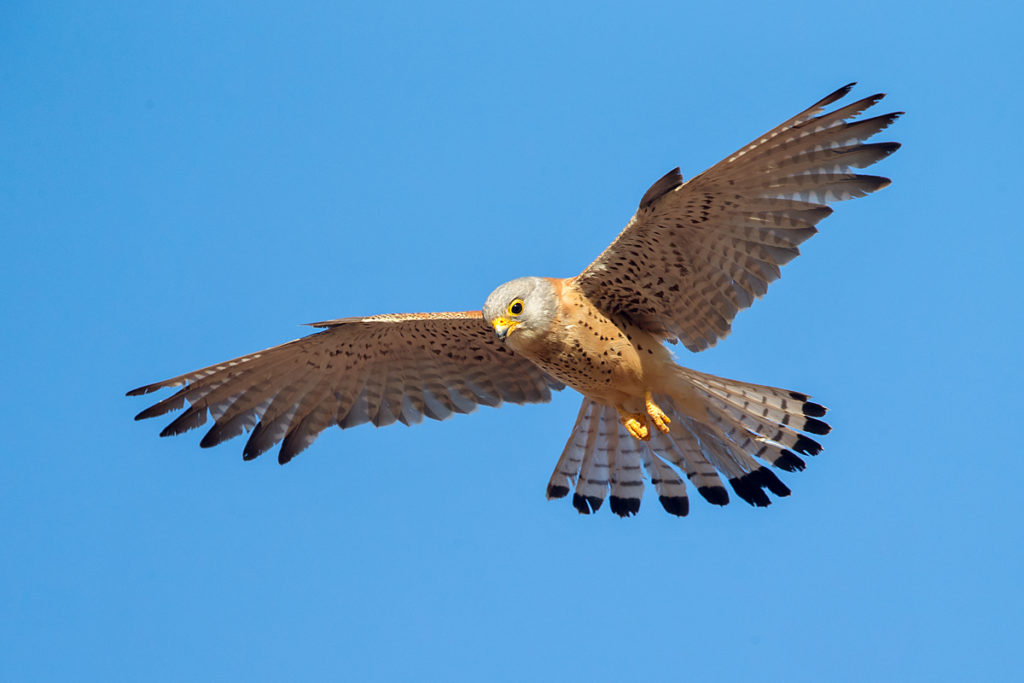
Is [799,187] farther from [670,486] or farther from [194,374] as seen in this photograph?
[194,374]

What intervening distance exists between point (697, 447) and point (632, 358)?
37.1 inches

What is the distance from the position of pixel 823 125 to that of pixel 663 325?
1.87 m

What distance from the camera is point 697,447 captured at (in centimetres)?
830

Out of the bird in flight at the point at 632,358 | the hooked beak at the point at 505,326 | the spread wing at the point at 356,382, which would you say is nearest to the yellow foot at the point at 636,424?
the bird in flight at the point at 632,358

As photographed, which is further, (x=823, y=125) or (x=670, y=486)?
(x=670, y=486)

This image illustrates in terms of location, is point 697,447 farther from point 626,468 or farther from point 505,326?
point 505,326

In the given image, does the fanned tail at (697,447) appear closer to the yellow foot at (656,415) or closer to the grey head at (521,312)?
the yellow foot at (656,415)

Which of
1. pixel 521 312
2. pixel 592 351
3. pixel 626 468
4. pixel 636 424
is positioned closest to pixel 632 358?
pixel 592 351

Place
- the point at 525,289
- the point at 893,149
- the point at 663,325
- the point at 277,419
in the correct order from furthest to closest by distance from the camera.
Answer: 1. the point at 277,419
2. the point at 663,325
3. the point at 525,289
4. the point at 893,149

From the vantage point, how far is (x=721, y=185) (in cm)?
722

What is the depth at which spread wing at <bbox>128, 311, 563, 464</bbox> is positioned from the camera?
8.38 m

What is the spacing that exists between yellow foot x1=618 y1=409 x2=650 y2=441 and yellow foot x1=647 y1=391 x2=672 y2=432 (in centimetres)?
10

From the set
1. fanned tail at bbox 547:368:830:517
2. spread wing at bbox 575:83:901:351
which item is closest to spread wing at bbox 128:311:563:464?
fanned tail at bbox 547:368:830:517

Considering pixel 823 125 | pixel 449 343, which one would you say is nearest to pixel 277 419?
pixel 449 343
